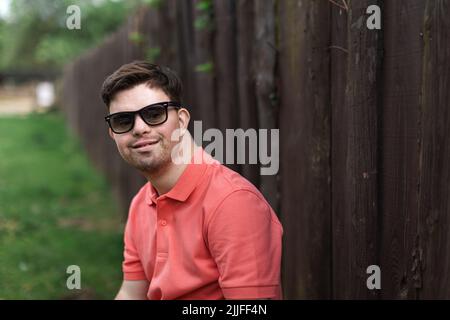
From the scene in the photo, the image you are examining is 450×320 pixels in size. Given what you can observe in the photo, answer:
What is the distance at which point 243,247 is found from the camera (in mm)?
2031

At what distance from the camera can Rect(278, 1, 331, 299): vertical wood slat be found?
2.54 meters

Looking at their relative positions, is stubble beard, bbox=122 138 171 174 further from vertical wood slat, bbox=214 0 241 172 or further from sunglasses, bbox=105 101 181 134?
vertical wood slat, bbox=214 0 241 172

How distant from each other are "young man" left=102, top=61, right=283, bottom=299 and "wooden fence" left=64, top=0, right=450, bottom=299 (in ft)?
1.19

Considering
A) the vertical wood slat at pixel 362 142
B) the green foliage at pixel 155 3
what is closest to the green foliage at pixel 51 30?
the green foliage at pixel 155 3

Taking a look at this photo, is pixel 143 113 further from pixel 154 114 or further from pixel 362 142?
pixel 362 142

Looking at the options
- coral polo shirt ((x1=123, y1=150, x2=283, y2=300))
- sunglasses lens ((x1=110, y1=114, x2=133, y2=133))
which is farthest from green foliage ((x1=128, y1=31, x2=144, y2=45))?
sunglasses lens ((x1=110, y1=114, x2=133, y2=133))

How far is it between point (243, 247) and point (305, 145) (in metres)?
0.82

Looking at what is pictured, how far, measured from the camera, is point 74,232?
6121mm

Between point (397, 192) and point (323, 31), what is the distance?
0.75 m

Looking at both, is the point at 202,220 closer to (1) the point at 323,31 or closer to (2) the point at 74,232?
(1) the point at 323,31

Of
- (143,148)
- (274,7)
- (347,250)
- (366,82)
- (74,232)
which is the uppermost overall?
(274,7)

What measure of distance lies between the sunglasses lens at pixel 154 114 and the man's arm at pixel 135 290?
758 mm

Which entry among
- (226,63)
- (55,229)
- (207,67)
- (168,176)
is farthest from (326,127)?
(55,229)

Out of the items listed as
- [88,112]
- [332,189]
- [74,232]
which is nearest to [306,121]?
[332,189]
